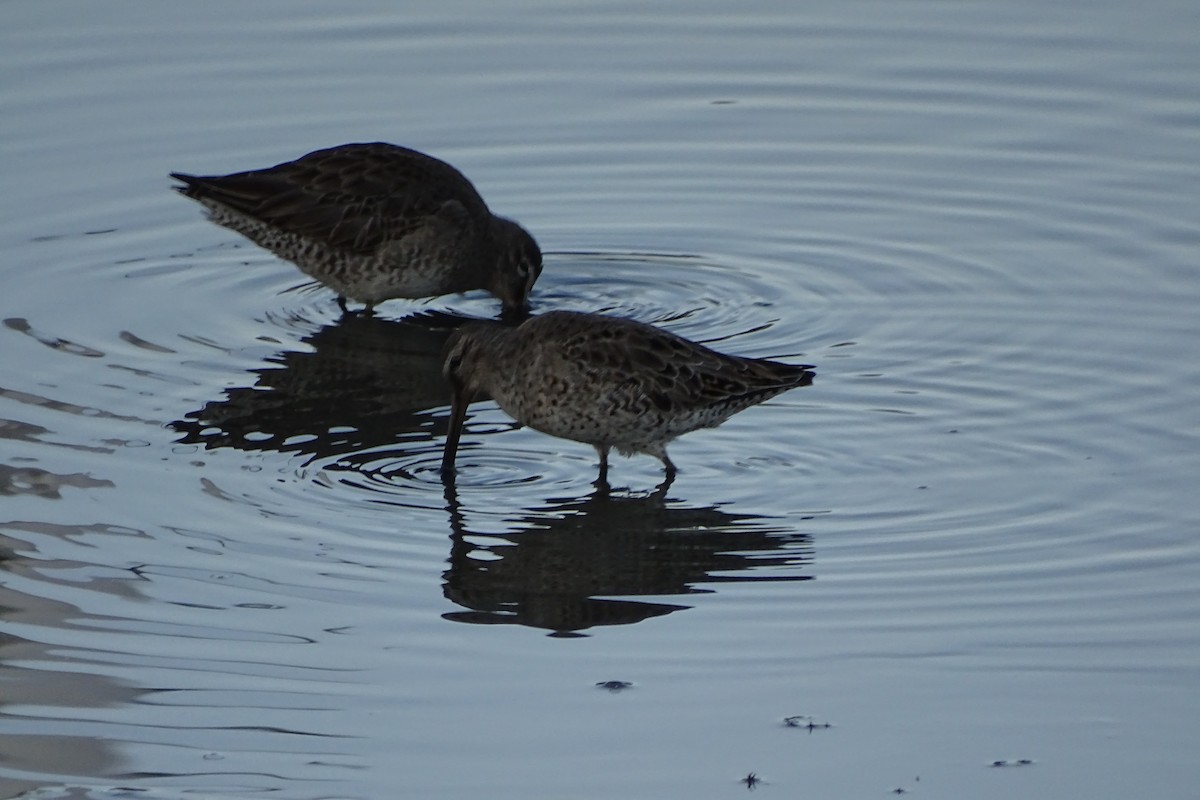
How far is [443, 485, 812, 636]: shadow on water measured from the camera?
7199 mm

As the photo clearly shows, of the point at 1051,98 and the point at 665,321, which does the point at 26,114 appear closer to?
the point at 665,321

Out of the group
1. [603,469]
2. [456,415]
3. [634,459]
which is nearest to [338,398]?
[456,415]

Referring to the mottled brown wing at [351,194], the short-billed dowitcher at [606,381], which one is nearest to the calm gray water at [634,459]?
the short-billed dowitcher at [606,381]

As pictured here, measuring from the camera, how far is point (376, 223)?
11.1 meters

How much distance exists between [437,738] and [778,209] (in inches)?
244

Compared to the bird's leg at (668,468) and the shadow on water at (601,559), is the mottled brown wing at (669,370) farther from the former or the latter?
the shadow on water at (601,559)

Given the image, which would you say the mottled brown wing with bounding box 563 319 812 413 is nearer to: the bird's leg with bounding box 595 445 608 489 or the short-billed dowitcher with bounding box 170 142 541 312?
the bird's leg with bounding box 595 445 608 489

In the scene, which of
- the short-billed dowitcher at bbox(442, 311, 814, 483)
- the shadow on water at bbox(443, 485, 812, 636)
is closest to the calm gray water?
the shadow on water at bbox(443, 485, 812, 636)

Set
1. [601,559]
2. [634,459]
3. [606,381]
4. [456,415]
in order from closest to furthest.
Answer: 1. [601,559]
2. [606,381]
3. [456,415]
4. [634,459]

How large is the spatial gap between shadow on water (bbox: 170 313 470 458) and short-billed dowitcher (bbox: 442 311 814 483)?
0.47m

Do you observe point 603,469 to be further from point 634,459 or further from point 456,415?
point 456,415

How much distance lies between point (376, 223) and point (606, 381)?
2981 mm

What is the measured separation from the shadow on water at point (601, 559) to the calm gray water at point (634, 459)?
0.07 ft

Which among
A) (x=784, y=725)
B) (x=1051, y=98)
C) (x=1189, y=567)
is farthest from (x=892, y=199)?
(x=784, y=725)
